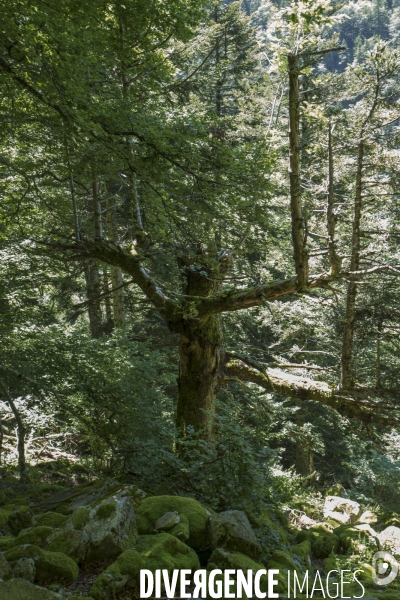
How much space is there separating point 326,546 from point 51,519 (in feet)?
13.9

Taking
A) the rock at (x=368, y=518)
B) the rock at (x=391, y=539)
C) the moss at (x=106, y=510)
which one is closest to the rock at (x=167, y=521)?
the moss at (x=106, y=510)

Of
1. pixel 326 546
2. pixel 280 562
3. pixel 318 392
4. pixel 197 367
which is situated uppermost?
pixel 197 367

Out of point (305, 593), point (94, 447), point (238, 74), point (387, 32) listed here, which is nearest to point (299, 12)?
point (305, 593)

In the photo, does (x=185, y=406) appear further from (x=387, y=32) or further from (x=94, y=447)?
(x=387, y=32)

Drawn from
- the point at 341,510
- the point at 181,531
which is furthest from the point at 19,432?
the point at 341,510

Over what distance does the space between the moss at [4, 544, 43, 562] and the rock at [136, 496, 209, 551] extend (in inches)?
36.5

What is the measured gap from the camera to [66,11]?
4.23m

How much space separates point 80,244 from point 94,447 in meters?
2.94

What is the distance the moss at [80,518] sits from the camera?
378 centimetres

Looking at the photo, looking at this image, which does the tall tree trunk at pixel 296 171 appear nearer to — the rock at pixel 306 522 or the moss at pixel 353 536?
the moss at pixel 353 536

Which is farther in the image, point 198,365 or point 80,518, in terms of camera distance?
point 198,365

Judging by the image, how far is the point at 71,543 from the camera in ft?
11.5

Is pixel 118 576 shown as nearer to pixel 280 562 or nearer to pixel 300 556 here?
pixel 280 562

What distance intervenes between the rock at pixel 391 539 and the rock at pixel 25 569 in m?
5.58
